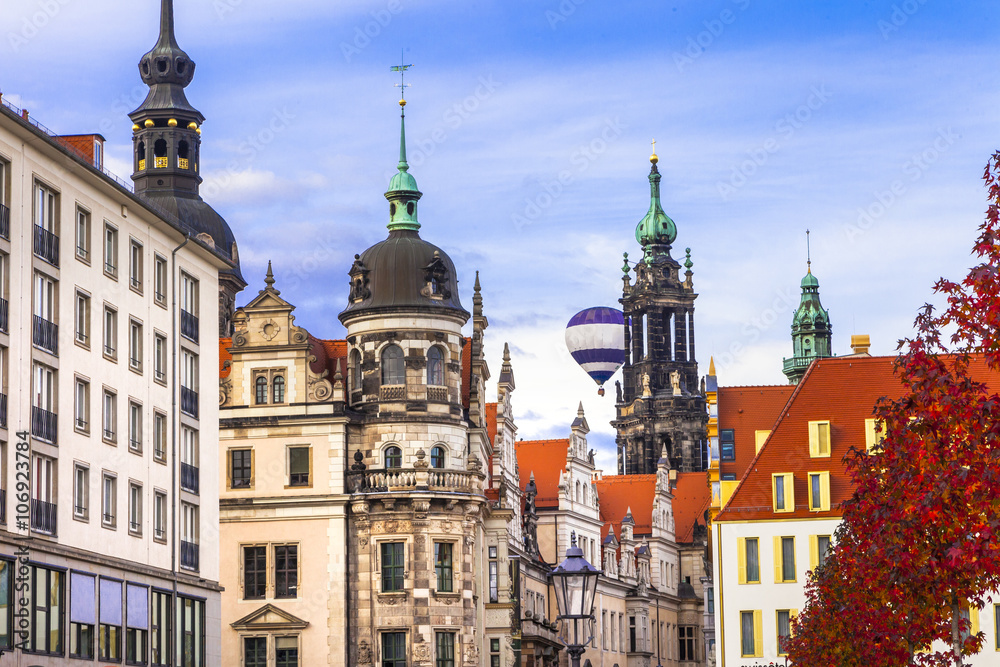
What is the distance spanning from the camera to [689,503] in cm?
13300

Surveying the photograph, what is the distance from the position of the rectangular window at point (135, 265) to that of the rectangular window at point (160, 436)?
3.93m

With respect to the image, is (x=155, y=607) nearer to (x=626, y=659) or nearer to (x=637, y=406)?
(x=626, y=659)

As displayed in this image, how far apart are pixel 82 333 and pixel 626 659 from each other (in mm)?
65923

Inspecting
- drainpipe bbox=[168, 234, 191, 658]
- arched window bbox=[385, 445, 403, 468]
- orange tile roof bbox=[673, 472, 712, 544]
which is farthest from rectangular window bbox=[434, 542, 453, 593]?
orange tile roof bbox=[673, 472, 712, 544]

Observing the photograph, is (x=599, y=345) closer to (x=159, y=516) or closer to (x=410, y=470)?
(x=410, y=470)

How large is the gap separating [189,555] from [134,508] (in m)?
4.71

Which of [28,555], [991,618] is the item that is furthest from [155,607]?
[991,618]

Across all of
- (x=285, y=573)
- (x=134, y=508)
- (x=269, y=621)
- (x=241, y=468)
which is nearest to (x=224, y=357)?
(x=241, y=468)

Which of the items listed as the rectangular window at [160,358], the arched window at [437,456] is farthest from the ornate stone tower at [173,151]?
the rectangular window at [160,358]

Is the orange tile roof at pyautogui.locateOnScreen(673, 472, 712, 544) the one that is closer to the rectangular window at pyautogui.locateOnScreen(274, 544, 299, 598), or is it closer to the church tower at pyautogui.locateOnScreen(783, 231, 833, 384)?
the church tower at pyautogui.locateOnScreen(783, 231, 833, 384)

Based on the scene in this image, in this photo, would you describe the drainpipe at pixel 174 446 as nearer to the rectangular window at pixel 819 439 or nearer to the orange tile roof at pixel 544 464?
the rectangular window at pixel 819 439

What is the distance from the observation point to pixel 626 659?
110 m

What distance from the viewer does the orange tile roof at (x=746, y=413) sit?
7862 cm

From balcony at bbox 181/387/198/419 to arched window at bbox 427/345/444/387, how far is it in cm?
1561
